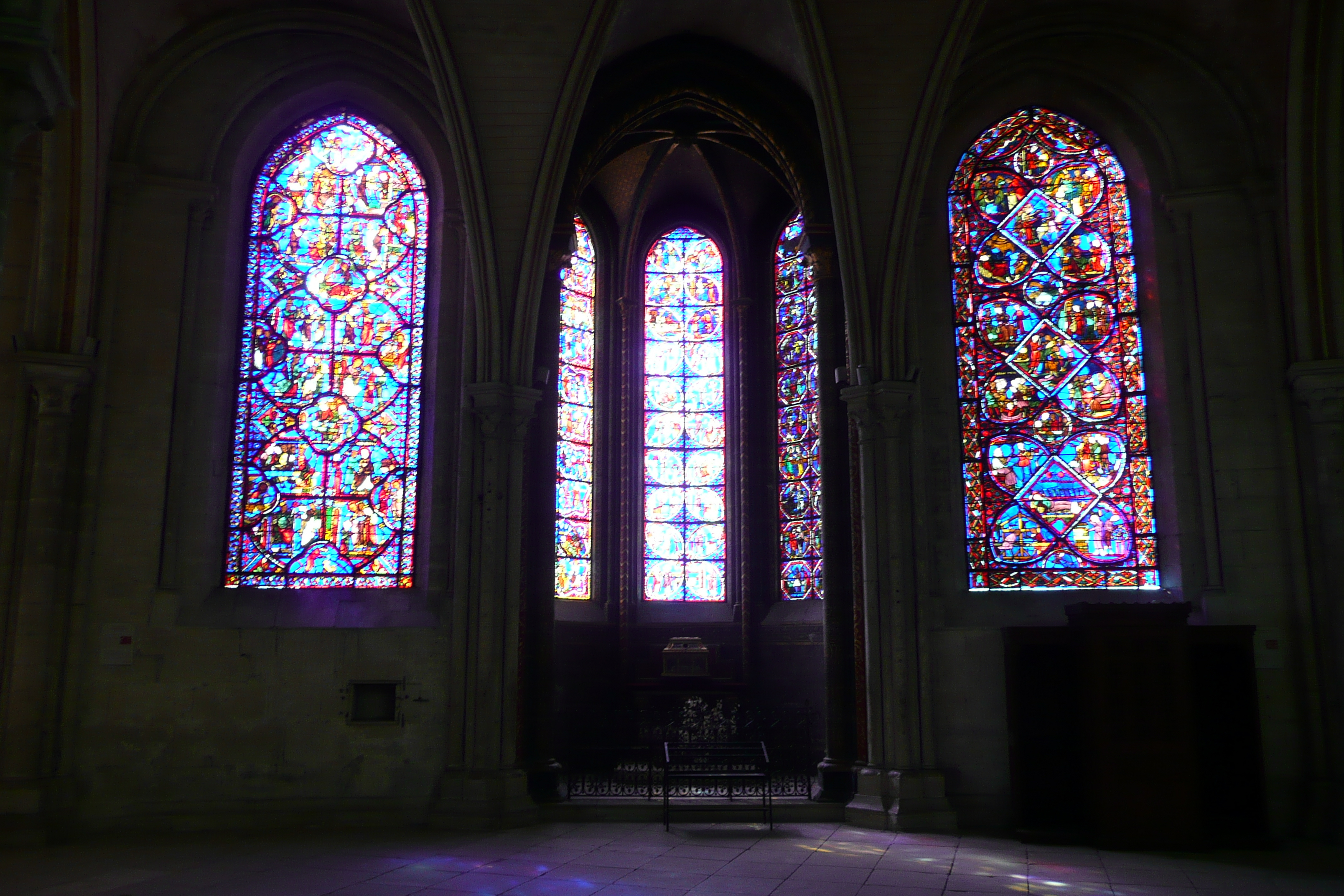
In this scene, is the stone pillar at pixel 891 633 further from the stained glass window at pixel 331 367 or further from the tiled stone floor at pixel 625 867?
the stained glass window at pixel 331 367

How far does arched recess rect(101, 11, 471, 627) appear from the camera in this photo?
1069 centimetres

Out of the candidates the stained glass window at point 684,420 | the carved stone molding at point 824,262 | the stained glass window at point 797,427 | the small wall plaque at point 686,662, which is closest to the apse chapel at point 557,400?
the carved stone molding at point 824,262

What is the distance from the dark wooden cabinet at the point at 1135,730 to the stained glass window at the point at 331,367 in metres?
6.42

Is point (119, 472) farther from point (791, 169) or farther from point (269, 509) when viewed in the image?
point (791, 169)

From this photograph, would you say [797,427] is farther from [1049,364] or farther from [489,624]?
[489,624]

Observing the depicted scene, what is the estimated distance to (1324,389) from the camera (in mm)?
10203

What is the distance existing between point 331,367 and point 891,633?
644cm

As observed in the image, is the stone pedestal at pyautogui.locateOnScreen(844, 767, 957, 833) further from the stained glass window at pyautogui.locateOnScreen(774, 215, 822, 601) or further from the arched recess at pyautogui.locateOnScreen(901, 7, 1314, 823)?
the stained glass window at pyautogui.locateOnScreen(774, 215, 822, 601)

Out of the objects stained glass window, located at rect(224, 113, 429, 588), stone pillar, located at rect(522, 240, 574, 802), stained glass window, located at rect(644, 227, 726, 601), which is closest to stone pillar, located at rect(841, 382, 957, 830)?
stone pillar, located at rect(522, 240, 574, 802)

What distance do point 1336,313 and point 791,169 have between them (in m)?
5.74

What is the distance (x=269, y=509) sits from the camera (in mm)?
11156

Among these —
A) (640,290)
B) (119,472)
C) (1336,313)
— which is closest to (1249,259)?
(1336,313)

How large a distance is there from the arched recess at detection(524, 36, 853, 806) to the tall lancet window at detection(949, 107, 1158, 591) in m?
1.47

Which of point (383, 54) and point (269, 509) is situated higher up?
point (383, 54)
